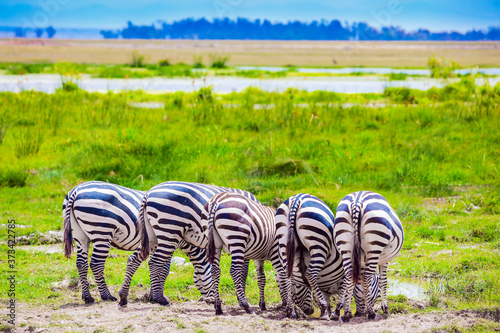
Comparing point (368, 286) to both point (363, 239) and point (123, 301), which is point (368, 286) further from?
point (123, 301)

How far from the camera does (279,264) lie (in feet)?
21.0

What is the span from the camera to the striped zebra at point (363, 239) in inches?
228

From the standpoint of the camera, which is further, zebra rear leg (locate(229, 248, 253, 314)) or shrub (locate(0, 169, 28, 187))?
shrub (locate(0, 169, 28, 187))

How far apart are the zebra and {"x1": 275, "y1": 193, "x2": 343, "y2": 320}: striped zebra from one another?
187mm

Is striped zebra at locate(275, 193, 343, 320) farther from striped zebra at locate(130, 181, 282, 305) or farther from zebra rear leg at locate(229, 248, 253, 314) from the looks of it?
striped zebra at locate(130, 181, 282, 305)

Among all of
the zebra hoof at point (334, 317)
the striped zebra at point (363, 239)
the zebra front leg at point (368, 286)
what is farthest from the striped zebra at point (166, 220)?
the zebra front leg at point (368, 286)

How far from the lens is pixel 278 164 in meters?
13.1

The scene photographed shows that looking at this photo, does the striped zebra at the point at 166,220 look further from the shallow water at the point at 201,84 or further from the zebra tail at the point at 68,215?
the shallow water at the point at 201,84

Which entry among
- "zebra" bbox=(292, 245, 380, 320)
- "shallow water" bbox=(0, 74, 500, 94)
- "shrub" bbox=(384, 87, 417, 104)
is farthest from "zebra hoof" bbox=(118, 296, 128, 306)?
"shallow water" bbox=(0, 74, 500, 94)

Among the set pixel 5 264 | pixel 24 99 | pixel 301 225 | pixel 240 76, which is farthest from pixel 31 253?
pixel 240 76

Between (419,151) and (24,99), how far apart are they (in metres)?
14.4

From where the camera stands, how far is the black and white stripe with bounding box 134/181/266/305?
247 inches

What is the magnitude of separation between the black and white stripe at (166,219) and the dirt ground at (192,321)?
0.54 meters

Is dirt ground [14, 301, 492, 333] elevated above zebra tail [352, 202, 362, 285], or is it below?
below
